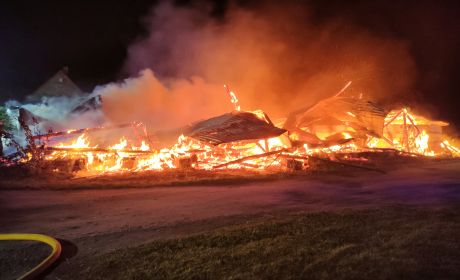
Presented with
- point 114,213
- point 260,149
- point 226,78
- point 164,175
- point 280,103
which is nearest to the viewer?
point 114,213

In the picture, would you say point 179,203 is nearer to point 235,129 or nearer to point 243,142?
point 235,129

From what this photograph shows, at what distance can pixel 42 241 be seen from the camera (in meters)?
5.76

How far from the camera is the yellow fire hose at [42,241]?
14.5 ft

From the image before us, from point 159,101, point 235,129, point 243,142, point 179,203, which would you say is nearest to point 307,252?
point 179,203

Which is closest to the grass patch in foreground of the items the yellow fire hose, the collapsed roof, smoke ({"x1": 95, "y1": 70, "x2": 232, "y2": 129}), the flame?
the yellow fire hose

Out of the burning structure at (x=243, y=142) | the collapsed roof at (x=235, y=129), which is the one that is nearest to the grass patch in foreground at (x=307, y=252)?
Answer: the burning structure at (x=243, y=142)

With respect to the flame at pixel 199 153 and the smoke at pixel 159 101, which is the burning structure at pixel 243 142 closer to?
the flame at pixel 199 153

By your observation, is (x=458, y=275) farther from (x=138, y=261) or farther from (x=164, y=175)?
(x=164, y=175)

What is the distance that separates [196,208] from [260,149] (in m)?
8.35

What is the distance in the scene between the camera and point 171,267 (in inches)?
172

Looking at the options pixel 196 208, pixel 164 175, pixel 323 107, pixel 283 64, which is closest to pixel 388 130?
pixel 323 107

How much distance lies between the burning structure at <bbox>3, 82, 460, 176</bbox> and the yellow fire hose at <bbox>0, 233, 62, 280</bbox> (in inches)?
281

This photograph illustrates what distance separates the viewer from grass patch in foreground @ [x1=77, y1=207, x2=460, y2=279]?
3.92 m

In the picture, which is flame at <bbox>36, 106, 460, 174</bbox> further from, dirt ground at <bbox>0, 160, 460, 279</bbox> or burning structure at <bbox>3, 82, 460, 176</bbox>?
dirt ground at <bbox>0, 160, 460, 279</bbox>
